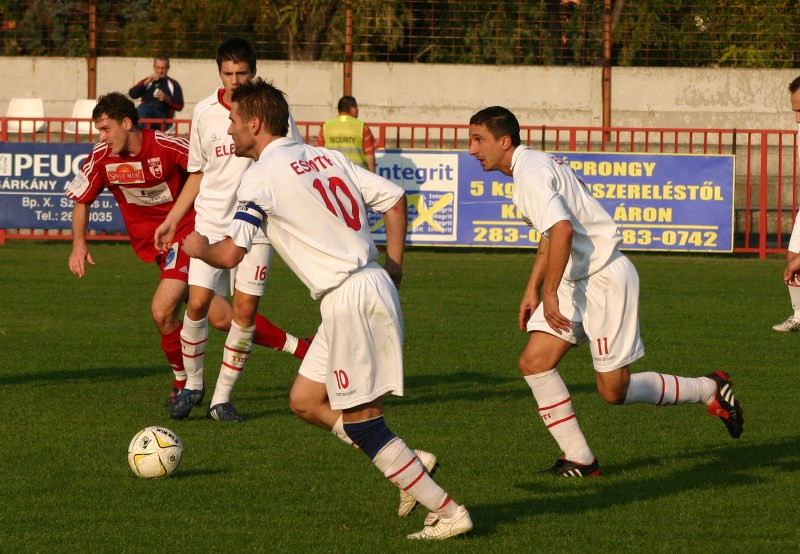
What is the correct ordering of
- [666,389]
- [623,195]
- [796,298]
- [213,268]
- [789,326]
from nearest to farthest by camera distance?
[666,389]
[213,268]
[789,326]
[796,298]
[623,195]

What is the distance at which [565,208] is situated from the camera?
19.8 feet

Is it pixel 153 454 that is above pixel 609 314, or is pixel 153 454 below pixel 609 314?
below

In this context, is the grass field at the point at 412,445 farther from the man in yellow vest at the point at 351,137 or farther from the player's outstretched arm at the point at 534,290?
the man in yellow vest at the point at 351,137

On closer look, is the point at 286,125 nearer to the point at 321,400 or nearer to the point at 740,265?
the point at 321,400

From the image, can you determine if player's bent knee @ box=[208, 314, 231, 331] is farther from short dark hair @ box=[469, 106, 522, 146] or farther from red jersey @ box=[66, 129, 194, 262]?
short dark hair @ box=[469, 106, 522, 146]

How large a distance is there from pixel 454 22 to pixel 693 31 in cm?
390

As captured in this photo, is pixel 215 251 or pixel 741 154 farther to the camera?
pixel 741 154

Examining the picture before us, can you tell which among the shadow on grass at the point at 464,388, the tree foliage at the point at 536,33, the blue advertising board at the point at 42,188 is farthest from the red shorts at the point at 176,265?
the tree foliage at the point at 536,33

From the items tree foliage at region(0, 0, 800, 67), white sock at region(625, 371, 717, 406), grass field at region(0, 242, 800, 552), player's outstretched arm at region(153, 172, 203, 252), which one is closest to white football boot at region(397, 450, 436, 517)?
grass field at region(0, 242, 800, 552)

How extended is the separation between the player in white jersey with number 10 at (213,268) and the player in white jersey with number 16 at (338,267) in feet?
8.16

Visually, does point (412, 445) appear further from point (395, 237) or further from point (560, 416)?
point (395, 237)

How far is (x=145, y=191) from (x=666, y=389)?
11.7ft

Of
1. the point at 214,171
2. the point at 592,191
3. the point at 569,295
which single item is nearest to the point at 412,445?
the point at 569,295

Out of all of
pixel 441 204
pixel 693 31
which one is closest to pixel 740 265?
pixel 441 204
